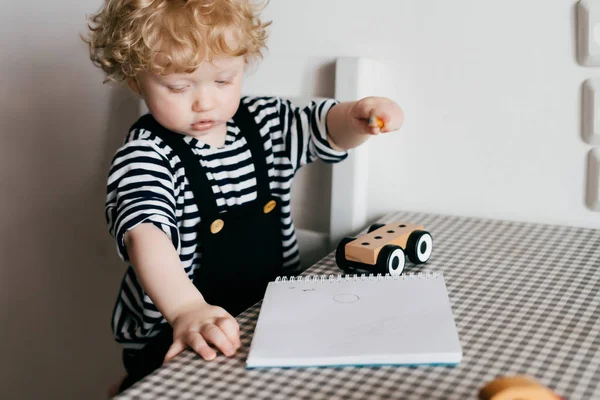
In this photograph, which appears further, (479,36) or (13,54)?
(13,54)

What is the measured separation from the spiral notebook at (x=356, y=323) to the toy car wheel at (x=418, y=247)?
63 millimetres

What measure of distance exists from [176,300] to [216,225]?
220 mm

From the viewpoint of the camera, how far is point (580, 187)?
3.32ft

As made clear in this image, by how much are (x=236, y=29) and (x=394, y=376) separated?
48cm

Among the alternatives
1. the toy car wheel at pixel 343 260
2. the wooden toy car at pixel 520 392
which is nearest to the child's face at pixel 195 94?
the toy car wheel at pixel 343 260

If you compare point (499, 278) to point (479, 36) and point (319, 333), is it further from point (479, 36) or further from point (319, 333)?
point (479, 36)

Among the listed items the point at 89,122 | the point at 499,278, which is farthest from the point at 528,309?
the point at 89,122

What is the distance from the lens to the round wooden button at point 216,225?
0.95 metres

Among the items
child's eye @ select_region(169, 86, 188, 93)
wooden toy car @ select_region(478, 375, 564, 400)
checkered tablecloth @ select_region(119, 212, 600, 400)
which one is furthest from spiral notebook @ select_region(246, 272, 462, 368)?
child's eye @ select_region(169, 86, 188, 93)

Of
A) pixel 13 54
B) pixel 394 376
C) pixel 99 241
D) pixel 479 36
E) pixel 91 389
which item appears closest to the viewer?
pixel 394 376

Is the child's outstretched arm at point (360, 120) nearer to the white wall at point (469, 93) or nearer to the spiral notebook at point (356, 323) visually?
the white wall at point (469, 93)

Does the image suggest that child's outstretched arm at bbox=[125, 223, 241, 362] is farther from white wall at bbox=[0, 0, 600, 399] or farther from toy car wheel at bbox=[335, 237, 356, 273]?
white wall at bbox=[0, 0, 600, 399]

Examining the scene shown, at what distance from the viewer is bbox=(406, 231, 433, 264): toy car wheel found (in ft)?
2.84

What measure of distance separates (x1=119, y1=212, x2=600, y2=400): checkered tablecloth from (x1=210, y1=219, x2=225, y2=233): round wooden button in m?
0.16
